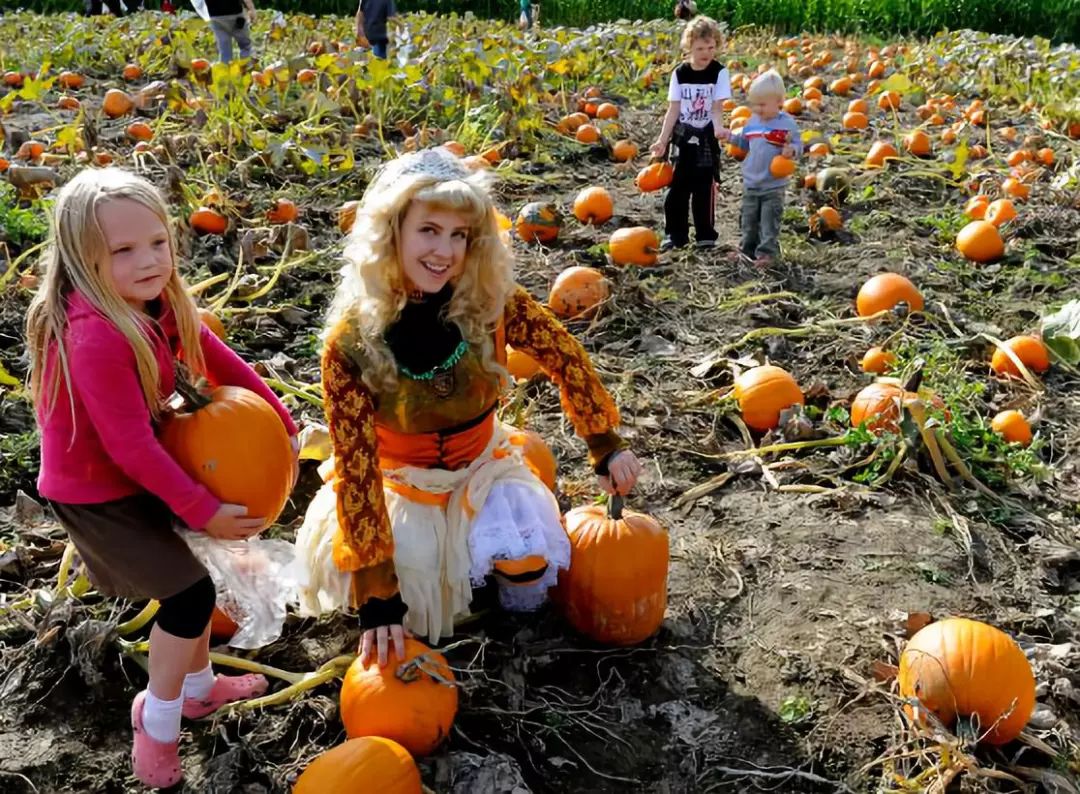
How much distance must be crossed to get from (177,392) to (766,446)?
7.73ft

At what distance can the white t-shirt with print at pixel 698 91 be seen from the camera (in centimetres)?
591

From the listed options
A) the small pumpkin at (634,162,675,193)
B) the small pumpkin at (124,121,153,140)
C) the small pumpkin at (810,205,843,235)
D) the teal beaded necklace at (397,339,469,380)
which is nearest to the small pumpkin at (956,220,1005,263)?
the small pumpkin at (810,205,843,235)

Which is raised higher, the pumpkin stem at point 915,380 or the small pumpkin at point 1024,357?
the pumpkin stem at point 915,380

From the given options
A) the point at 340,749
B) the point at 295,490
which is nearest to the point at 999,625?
the point at 340,749

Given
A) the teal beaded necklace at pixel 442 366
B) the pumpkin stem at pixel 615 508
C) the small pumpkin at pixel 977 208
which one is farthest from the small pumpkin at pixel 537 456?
the small pumpkin at pixel 977 208

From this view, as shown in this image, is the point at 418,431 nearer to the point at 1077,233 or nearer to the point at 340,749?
Result: the point at 340,749

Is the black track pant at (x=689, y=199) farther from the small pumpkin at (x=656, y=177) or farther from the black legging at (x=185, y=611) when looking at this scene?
the black legging at (x=185, y=611)

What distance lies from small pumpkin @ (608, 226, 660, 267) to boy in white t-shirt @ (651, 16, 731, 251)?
50 cm

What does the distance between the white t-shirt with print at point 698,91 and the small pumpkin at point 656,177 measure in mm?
480

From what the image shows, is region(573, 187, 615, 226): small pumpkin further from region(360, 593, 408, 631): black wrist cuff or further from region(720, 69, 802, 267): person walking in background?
region(360, 593, 408, 631): black wrist cuff

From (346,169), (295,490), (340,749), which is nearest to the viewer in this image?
(340,749)

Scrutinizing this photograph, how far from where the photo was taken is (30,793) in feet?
7.72

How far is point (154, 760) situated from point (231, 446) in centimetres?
80

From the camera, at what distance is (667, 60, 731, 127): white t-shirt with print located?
591 centimetres
